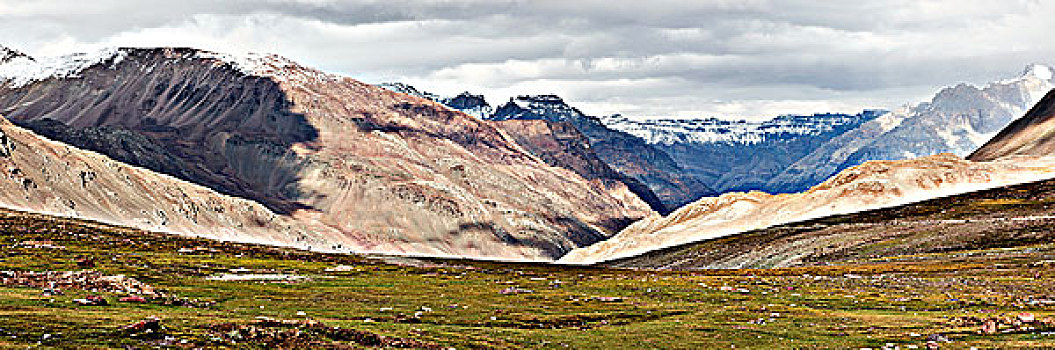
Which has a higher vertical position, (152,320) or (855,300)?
(152,320)

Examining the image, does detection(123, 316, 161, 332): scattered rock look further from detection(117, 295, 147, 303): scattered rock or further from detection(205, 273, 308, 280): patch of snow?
detection(205, 273, 308, 280): patch of snow

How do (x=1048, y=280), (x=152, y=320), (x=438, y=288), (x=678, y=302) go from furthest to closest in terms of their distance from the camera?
(x=438, y=288), (x=1048, y=280), (x=678, y=302), (x=152, y=320)

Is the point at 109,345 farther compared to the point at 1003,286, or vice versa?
the point at 1003,286

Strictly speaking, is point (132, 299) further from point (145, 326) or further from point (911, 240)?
point (911, 240)

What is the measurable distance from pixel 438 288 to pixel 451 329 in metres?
34.1

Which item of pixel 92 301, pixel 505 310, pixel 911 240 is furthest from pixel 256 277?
pixel 911 240

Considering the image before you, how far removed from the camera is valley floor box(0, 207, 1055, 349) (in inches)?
1452

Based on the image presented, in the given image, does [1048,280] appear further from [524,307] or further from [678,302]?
[524,307]

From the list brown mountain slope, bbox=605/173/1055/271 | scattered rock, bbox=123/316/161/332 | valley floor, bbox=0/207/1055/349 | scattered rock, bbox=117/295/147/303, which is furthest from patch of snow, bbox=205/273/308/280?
brown mountain slope, bbox=605/173/1055/271

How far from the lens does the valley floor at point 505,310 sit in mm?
36875

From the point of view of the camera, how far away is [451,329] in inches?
1882

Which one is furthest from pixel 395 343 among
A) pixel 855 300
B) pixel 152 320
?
pixel 855 300

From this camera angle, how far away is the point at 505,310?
6000 cm

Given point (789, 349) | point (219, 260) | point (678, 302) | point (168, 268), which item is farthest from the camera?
point (219, 260)
